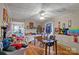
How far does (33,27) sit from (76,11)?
2.47ft

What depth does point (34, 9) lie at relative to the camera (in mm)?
2164

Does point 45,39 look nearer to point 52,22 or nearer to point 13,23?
point 52,22

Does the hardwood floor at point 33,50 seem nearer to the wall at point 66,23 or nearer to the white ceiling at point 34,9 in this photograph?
the wall at point 66,23

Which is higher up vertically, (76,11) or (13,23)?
(76,11)

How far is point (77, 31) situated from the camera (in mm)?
2174

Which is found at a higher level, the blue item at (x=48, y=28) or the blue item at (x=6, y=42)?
the blue item at (x=48, y=28)

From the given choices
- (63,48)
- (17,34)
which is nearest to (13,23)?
(17,34)

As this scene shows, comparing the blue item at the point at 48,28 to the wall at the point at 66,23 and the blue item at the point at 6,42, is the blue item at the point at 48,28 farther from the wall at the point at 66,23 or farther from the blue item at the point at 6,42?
the blue item at the point at 6,42

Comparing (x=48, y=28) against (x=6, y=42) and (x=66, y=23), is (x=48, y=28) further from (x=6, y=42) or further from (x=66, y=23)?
(x=6, y=42)

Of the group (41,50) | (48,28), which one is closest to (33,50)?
(41,50)

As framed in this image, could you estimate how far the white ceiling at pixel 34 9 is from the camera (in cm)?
215

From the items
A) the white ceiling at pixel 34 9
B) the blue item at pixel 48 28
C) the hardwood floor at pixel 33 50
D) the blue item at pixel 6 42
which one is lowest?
the hardwood floor at pixel 33 50

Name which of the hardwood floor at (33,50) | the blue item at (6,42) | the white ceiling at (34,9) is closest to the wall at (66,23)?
the white ceiling at (34,9)

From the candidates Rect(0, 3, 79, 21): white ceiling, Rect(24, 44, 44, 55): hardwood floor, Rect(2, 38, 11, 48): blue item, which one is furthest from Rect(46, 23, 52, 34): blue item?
Rect(2, 38, 11, 48): blue item
